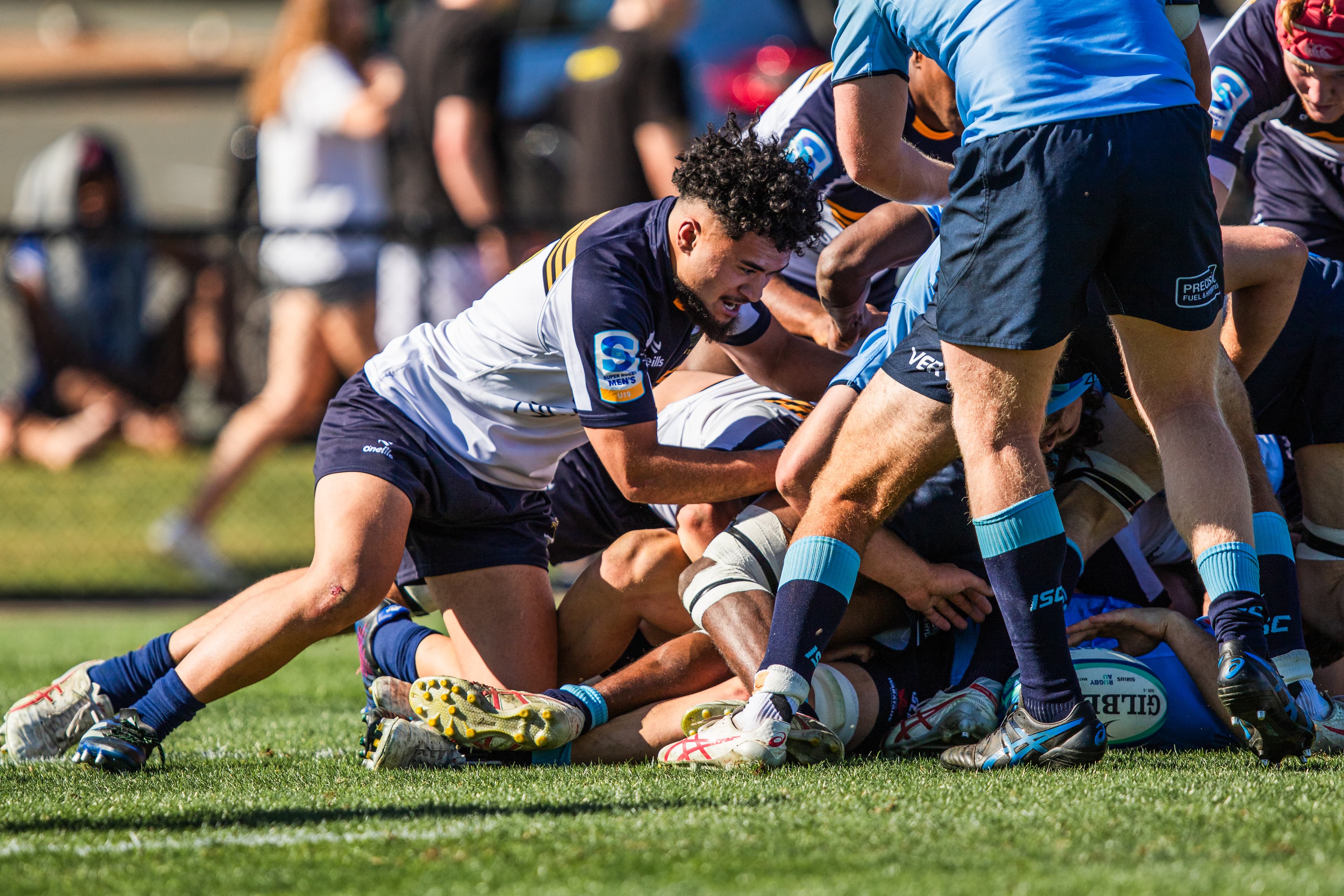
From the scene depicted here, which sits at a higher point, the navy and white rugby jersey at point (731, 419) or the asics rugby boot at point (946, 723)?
the navy and white rugby jersey at point (731, 419)

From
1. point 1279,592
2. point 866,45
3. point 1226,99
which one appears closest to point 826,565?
point 1279,592

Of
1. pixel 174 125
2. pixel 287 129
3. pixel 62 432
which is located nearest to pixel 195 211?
pixel 174 125

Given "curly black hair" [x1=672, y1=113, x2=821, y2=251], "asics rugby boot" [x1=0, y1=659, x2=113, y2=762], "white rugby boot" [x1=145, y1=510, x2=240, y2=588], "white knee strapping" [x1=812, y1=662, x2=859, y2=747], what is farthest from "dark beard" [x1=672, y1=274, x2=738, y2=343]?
"white rugby boot" [x1=145, y1=510, x2=240, y2=588]

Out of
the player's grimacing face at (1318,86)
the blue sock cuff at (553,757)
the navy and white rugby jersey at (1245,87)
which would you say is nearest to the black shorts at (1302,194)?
the navy and white rugby jersey at (1245,87)

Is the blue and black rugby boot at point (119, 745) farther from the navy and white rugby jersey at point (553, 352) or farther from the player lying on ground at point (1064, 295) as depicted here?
the player lying on ground at point (1064, 295)

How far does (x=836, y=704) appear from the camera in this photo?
3357mm

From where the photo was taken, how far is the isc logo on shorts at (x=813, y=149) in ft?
14.0

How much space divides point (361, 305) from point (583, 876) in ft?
18.0

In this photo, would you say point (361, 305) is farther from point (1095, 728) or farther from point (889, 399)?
point (1095, 728)

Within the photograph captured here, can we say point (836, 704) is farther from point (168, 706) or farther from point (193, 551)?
point (193, 551)

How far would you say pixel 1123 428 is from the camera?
375 centimetres

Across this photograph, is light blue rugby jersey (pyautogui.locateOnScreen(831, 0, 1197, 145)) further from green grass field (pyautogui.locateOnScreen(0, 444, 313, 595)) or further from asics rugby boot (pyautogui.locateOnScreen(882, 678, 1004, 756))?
green grass field (pyautogui.locateOnScreen(0, 444, 313, 595))

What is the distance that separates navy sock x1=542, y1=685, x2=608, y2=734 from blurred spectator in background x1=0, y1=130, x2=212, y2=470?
5.30 metres

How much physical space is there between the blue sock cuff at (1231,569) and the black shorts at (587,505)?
1681 mm
